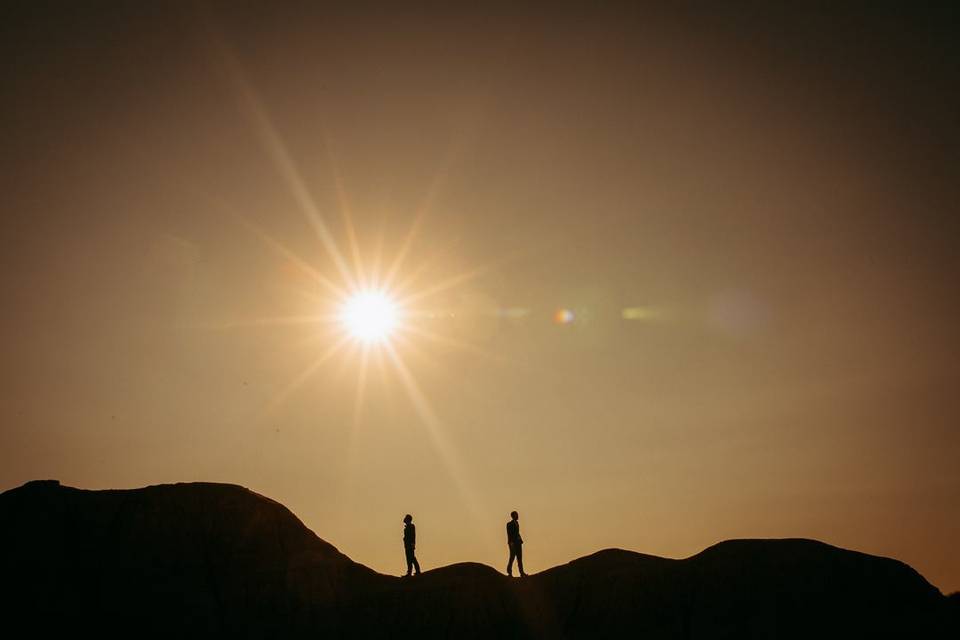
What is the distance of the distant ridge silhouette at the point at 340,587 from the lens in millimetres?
30938

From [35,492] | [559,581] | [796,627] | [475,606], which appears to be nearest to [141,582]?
[35,492]

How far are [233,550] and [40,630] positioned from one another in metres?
7.34

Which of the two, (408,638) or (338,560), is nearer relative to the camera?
(408,638)

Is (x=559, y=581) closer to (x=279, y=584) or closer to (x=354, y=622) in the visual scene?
(x=354, y=622)

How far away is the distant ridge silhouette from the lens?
3094 cm

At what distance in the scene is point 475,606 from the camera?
33.1 metres

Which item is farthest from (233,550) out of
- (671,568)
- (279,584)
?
(671,568)

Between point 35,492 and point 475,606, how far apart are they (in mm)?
18825

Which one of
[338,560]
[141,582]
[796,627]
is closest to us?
[796,627]

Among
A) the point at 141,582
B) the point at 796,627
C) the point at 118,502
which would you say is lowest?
the point at 796,627

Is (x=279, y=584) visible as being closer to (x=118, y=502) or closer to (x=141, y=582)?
(x=141, y=582)

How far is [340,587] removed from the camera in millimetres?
33938

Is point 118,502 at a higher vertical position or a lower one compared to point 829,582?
higher

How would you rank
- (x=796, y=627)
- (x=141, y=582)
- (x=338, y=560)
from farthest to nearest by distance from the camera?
(x=338, y=560) → (x=141, y=582) → (x=796, y=627)
